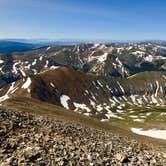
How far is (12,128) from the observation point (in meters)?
27.3

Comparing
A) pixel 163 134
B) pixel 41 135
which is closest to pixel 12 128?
pixel 41 135

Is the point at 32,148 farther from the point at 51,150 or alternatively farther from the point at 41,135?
the point at 41,135

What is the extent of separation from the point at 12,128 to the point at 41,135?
258cm

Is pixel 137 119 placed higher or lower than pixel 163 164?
lower

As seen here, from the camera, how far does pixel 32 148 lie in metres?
23.2

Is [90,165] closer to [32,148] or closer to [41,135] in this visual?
[32,148]

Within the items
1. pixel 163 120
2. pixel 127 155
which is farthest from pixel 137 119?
pixel 127 155

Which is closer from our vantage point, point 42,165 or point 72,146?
point 42,165

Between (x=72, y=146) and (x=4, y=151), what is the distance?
20.6 ft

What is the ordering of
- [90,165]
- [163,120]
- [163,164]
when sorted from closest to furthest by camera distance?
[90,165] → [163,164] → [163,120]

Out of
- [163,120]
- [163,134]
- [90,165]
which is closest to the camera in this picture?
[90,165]

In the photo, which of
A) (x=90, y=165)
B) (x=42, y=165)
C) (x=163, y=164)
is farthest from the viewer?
(x=163, y=164)

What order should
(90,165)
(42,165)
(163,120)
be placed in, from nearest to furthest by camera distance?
(42,165) → (90,165) → (163,120)

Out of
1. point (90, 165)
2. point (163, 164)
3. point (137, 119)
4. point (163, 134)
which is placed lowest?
point (137, 119)
